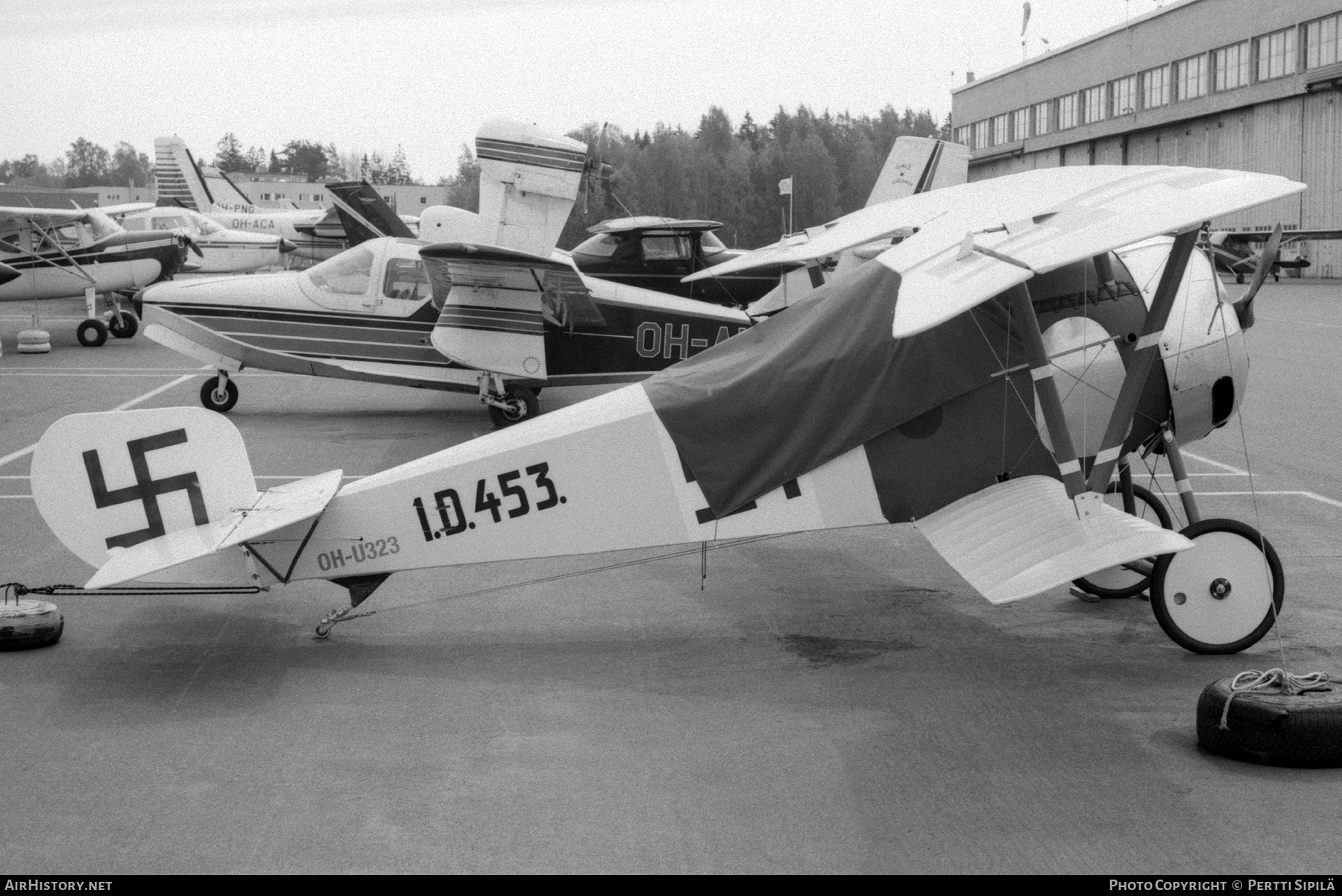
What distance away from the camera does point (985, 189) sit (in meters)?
8.43

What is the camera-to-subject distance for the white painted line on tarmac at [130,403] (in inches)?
531

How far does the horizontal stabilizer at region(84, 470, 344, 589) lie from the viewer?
6.39 meters

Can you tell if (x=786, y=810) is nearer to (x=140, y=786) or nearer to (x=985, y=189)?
(x=140, y=786)

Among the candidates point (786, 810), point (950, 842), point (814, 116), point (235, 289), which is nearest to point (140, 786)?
point (786, 810)

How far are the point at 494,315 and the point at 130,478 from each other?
29.3ft

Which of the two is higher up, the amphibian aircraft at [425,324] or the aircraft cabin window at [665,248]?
the aircraft cabin window at [665,248]

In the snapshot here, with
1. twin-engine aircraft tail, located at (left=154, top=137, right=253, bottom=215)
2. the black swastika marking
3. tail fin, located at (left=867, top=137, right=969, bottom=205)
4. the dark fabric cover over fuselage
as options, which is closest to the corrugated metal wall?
tail fin, located at (left=867, top=137, right=969, bottom=205)

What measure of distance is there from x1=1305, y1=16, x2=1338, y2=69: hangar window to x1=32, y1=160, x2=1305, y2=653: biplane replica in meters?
50.7

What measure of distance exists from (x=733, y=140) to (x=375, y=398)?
322ft

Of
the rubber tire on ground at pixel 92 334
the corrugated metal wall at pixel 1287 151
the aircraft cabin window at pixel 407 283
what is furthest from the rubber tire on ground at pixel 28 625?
the corrugated metal wall at pixel 1287 151

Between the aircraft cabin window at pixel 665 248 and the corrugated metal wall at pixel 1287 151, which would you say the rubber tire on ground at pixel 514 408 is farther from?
the corrugated metal wall at pixel 1287 151

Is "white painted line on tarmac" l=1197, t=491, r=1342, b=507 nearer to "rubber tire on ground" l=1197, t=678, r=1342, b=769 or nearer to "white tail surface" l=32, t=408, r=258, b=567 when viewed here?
"rubber tire on ground" l=1197, t=678, r=1342, b=769

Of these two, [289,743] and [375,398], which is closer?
[289,743]

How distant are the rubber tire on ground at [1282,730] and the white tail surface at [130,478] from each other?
4.88 metres
